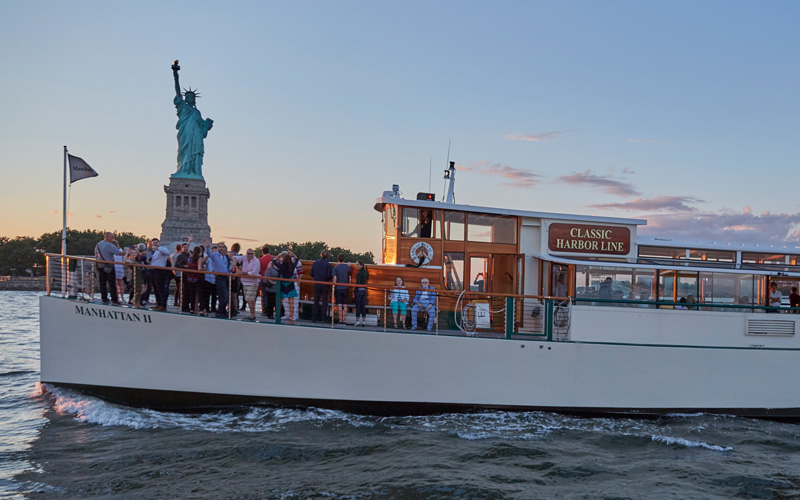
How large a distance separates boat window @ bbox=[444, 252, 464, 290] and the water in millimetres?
2877

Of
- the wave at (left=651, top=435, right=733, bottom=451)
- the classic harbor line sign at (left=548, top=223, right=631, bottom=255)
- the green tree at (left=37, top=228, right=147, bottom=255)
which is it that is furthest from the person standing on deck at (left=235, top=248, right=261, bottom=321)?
the green tree at (left=37, top=228, right=147, bottom=255)

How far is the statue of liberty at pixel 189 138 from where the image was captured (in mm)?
56450

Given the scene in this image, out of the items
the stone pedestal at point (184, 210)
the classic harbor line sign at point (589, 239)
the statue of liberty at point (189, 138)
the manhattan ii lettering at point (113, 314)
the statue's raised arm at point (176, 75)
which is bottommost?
the manhattan ii lettering at point (113, 314)

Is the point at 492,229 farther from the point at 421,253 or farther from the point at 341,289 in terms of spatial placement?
the point at 341,289

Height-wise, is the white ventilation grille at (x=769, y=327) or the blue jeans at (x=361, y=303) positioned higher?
the blue jeans at (x=361, y=303)

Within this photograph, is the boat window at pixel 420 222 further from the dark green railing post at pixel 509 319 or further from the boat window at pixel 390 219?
the dark green railing post at pixel 509 319

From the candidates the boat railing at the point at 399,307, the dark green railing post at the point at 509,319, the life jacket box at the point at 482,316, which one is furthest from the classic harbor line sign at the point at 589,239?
the dark green railing post at the point at 509,319

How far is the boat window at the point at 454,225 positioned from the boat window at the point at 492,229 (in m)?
0.14

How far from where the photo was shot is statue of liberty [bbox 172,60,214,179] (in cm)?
5645

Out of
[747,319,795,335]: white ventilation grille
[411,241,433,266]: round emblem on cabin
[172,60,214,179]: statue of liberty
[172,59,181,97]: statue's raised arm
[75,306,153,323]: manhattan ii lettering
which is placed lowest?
[747,319,795,335]: white ventilation grille

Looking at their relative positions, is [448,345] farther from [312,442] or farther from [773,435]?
[773,435]

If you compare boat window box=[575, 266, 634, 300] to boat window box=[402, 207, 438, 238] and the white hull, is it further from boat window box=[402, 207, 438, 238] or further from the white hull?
boat window box=[402, 207, 438, 238]

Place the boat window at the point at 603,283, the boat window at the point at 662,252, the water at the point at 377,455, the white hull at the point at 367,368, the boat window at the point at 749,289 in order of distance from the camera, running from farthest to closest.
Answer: the boat window at the point at 662,252, the boat window at the point at 749,289, the boat window at the point at 603,283, the white hull at the point at 367,368, the water at the point at 377,455

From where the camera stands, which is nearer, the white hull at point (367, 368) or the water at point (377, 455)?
the water at point (377, 455)
